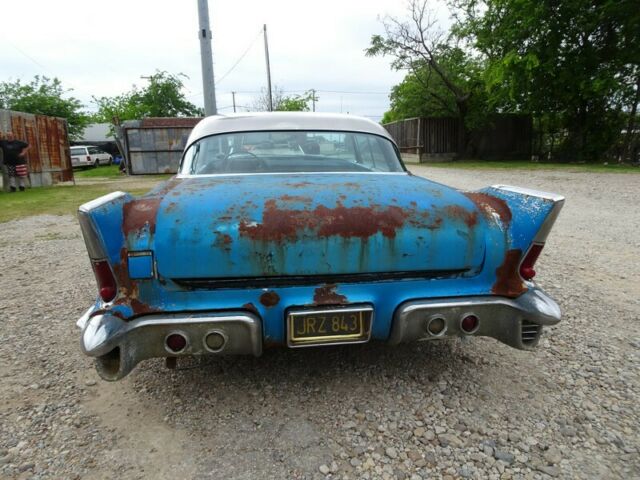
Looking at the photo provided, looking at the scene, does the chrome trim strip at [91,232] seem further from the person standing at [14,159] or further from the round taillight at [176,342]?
the person standing at [14,159]

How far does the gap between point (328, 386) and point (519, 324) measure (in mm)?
1032

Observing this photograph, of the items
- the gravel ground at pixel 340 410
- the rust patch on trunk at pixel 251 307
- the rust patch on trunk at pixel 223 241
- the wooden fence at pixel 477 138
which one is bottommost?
the gravel ground at pixel 340 410

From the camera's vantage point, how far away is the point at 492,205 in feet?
7.10

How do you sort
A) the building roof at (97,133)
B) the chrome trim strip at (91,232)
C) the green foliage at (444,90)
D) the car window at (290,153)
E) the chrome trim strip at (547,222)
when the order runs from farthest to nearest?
the building roof at (97,133) < the green foliage at (444,90) < the car window at (290,153) < the chrome trim strip at (547,222) < the chrome trim strip at (91,232)

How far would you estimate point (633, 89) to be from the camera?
1534 centimetres

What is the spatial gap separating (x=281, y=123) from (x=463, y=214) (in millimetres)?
1783

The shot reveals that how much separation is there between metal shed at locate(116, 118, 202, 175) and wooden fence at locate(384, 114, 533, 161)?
11829 millimetres

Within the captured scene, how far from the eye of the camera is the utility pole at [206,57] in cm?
934

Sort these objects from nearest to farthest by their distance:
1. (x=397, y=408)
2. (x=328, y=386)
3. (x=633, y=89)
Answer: (x=397, y=408)
(x=328, y=386)
(x=633, y=89)

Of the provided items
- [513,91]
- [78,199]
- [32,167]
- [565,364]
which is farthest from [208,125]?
[513,91]

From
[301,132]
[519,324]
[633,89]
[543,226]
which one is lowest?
[519,324]

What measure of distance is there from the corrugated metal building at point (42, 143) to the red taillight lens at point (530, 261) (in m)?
13.8

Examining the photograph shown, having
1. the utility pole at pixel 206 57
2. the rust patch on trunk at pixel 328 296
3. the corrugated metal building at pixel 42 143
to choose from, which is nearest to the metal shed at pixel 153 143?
the corrugated metal building at pixel 42 143

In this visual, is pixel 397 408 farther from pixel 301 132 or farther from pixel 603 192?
pixel 603 192
